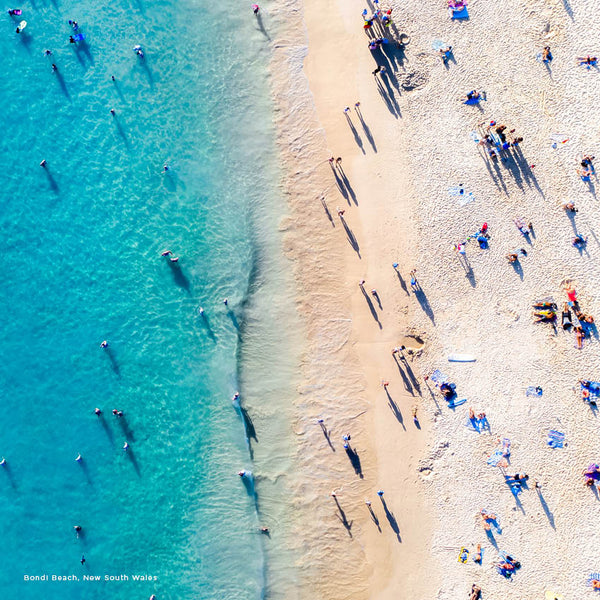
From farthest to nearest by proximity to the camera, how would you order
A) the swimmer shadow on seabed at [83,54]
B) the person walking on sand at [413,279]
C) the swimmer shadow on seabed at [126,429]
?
the swimmer shadow on seabed at [83,54], the swimmer shadow on seabed at [126,429], the person walking on sand at [413,279]

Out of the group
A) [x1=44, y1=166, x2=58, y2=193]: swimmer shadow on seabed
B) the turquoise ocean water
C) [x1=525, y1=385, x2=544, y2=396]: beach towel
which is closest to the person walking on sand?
the turquoise ocean water

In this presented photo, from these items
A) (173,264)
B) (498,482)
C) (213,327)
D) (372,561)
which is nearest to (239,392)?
(213,327)

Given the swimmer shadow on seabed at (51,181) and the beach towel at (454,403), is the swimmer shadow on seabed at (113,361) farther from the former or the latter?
the beach towel at (454,403)

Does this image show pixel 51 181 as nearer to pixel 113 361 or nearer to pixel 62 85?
pixel 62 85

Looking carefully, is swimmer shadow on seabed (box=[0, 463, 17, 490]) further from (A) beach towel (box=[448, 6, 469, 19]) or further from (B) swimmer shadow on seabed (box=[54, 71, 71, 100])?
(A) beach towel (box=[448, 6, 469, 19])

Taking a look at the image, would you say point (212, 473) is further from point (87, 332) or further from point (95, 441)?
point (87, 332)

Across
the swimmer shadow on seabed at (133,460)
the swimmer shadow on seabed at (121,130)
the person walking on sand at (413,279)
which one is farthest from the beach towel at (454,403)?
the swimmer shadow on seabed at (121,130)

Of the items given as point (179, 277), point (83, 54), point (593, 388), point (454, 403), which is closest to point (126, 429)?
point (179, 277)
